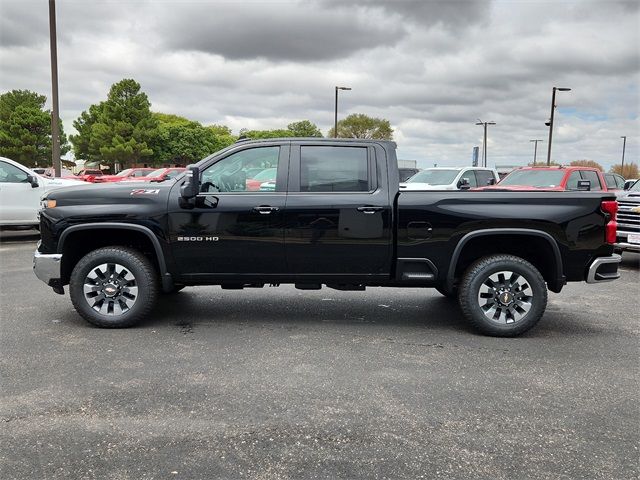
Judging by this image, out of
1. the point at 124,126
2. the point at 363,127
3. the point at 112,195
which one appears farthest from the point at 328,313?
the point at 363,127

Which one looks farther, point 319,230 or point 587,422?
point 319,230

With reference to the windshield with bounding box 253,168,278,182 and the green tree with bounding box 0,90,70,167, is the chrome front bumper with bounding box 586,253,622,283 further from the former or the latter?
the green tree with bounding box 0,90,70,167

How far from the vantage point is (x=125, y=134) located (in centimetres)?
5712

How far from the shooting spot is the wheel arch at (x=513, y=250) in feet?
16.9

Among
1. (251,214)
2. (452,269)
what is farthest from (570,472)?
(251,214)

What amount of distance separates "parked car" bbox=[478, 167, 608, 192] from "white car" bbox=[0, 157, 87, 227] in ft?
32.2

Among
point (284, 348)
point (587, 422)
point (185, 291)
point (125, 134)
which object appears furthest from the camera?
point (125, 134)

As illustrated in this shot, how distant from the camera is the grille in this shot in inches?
349

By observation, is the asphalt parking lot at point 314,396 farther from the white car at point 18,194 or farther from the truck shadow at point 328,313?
the white car at point 18,194

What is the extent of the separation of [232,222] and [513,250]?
2.86 metres

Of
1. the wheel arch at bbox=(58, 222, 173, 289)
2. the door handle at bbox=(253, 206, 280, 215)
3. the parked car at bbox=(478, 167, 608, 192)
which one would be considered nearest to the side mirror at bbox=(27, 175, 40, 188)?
the wheel arch at bbox=(58, 222, 173, 289)

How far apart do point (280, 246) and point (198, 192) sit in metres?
0.94

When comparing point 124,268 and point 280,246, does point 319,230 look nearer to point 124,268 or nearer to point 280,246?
point 280,246

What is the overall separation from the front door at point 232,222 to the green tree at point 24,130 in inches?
2245
